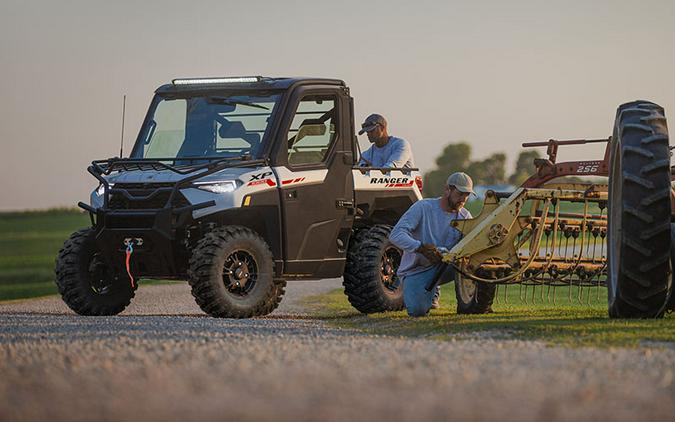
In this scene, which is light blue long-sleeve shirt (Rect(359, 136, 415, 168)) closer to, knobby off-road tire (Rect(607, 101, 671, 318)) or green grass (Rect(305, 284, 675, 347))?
green grass (Rect(305, 284, 675, 347))

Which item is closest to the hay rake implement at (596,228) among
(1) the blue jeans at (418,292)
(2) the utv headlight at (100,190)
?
(1) the blue jeans at (418,292)

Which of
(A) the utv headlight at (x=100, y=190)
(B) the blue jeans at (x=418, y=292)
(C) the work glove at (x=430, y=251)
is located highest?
(A) the utv headlight at (x=100, y=190)

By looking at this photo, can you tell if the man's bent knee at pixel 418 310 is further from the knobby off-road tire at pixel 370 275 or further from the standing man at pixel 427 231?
the knobby off-road tire at pixel 370 275

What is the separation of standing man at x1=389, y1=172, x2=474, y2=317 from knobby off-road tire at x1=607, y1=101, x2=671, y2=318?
3137 mm

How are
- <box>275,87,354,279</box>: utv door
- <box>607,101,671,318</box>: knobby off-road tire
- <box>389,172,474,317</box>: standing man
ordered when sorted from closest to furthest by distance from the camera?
<box>607,101,671,318</box>: knobby off-road tire
<box>389,172,474,317</box>: standing man
<box>275,87,354,279</box>: utv door

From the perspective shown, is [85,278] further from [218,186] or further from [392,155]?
[392,155]

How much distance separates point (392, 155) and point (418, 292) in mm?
3166

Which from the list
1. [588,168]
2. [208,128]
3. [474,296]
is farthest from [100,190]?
[588,168]

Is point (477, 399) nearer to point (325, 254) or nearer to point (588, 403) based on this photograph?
point (588, 403)

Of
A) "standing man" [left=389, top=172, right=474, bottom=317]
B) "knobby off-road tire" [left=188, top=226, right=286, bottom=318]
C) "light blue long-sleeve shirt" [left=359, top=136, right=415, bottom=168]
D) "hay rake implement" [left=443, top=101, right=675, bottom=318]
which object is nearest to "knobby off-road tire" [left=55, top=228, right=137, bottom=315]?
"knobby off-road tire" [left=188, top=226, right=286, bottom=318]

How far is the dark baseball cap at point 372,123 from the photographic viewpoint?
1983 centimetres

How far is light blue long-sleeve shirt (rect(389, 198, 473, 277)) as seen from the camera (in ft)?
56.1

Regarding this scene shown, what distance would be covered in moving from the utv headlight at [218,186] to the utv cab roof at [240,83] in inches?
71.0

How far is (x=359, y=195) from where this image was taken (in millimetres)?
19047
